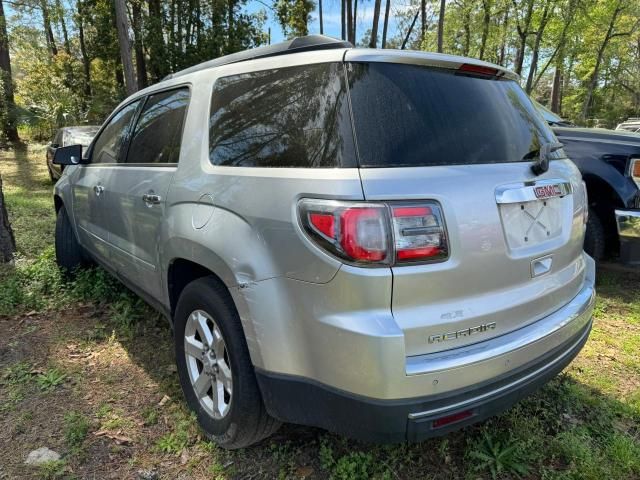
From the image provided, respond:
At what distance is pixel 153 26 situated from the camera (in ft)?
62.2

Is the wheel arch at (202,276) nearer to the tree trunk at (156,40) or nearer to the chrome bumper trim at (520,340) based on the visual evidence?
the chrome bumper trim at (520,340)

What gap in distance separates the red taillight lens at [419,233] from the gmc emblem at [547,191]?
1.90ft

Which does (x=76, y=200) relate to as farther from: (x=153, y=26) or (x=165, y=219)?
(x=153, y=26)

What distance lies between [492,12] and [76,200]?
23343mm

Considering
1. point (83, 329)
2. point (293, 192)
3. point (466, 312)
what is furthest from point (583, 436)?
point (83, 329)

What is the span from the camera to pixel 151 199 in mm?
2705

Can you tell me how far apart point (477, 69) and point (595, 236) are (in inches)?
108

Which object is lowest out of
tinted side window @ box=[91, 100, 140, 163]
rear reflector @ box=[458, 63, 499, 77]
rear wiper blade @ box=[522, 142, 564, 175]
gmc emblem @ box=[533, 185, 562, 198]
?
gmc emblem @ box=[533, 185, 562, 198]

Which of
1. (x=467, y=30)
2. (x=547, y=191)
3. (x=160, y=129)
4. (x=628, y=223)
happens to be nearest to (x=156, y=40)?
(x=467, y=30)

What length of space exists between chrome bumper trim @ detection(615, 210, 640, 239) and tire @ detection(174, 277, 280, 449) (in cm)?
332

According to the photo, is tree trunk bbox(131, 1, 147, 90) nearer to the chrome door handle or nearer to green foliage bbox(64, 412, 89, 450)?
the chrome door handle

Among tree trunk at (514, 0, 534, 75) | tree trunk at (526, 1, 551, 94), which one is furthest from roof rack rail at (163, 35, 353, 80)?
tree trunk at (526, 1, 551, 94)

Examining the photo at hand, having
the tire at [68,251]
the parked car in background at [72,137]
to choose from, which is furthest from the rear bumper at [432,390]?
the parked car in background at [72,137]

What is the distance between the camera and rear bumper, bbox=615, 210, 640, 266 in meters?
3.83
